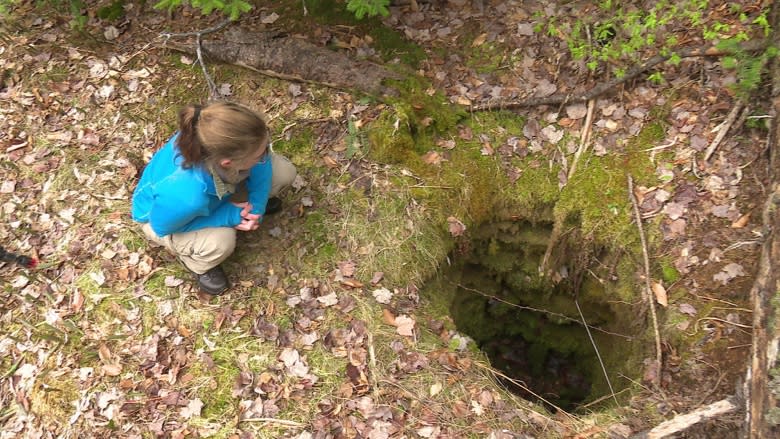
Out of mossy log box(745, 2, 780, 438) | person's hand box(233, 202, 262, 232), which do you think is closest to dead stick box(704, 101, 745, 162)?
mossy log box(745, 2, 780, 438)

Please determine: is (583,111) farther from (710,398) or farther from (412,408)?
(412,408)

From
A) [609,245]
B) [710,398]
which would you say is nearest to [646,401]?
[710,398]

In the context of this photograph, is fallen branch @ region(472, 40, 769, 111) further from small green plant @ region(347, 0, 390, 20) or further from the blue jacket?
the blue jacket

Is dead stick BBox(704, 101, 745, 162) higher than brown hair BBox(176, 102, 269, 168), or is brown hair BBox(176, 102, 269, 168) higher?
dead stick BBox(704, 101, 745, 162)

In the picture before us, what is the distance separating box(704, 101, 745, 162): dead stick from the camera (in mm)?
3953

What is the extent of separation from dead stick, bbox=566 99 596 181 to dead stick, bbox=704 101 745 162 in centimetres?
89

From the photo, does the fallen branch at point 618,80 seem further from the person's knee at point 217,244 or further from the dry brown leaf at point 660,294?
the person's knee at point 217,244

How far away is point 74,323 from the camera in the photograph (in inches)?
149

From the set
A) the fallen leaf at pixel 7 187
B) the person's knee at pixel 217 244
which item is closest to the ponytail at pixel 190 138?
the person's knee at pixel 217 244

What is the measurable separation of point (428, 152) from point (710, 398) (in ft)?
9.01

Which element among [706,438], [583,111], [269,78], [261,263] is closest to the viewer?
[706,438]

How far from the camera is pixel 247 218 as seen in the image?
368 centimetres

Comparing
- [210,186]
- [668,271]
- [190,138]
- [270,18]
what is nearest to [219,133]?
[190,138]

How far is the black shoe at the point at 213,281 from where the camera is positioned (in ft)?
12.6
